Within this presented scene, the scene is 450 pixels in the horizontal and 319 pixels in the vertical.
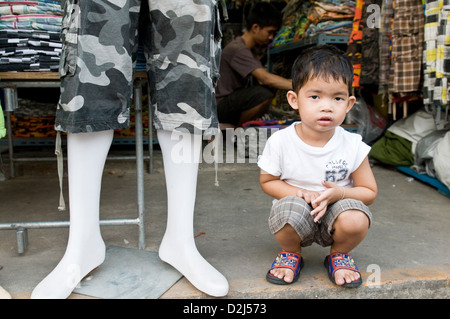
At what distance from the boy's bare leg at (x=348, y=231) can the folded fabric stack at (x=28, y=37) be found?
118 cm

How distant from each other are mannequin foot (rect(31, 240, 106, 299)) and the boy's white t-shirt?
2.03 ft

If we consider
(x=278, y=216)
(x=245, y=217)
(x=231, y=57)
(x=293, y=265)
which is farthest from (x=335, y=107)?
(x=231, y=57)

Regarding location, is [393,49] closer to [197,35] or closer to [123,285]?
[197,35]

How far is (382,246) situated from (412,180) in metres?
1.27

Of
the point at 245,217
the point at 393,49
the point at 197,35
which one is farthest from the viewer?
the point at 393,49

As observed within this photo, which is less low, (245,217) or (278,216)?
(278,216)

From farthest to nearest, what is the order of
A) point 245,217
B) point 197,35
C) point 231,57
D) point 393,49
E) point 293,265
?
1. point 231,57
2. point 393,49
3. point 245,217
4. point 293,265
5. point 197,35

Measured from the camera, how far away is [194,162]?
1.41 m

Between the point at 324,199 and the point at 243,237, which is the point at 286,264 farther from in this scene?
the point at 243,237

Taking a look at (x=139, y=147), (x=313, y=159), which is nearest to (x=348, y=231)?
(x=313, y=159)

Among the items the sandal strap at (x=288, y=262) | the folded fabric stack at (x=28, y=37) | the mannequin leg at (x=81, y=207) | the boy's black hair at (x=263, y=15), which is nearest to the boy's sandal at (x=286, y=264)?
the sandal strap at (x=288, y=262)

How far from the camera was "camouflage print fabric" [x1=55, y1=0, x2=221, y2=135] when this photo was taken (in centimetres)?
123

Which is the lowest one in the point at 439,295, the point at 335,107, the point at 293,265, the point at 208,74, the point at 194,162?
the point at 439,295

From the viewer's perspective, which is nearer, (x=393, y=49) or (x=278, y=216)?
(x=278, y=216)
